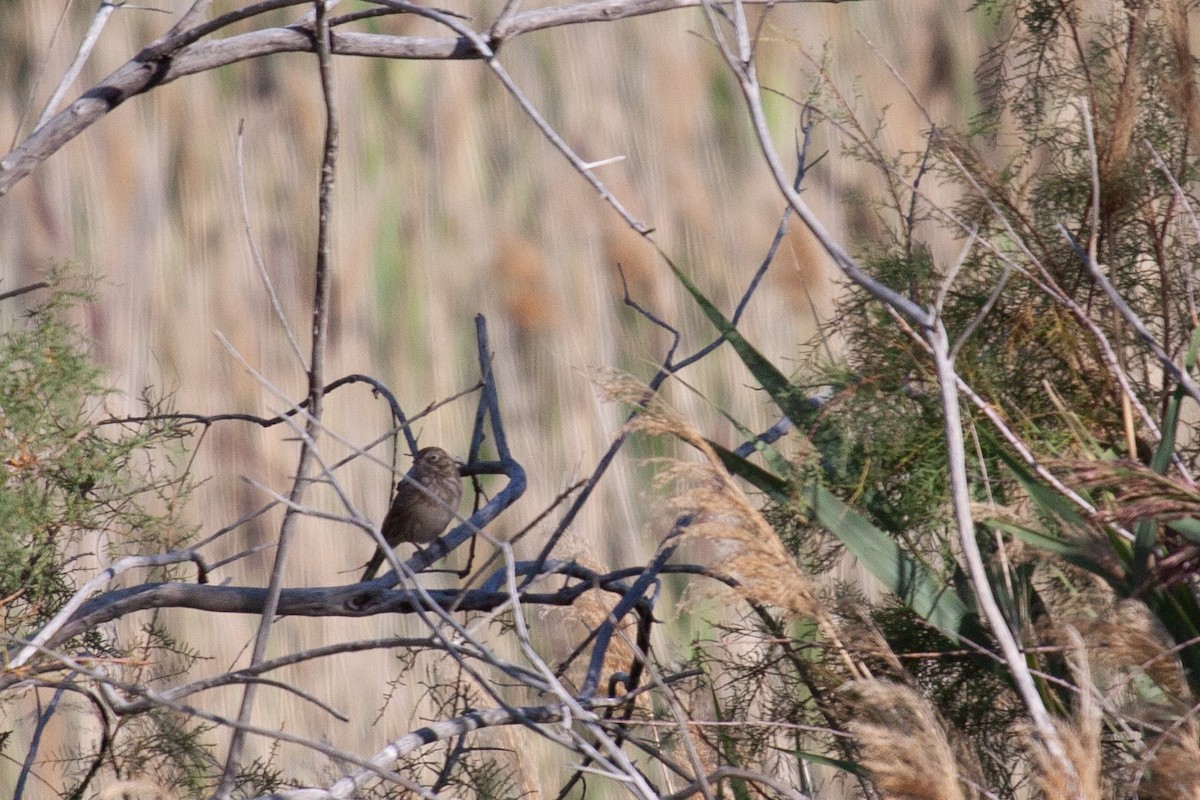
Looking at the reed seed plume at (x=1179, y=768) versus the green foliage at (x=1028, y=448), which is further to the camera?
the green foliage at (x=1028, y=448)

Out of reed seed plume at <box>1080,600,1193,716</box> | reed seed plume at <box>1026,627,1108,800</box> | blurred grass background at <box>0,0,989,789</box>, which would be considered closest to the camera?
reed seed plume at <box>1026,627,1108,800</box>

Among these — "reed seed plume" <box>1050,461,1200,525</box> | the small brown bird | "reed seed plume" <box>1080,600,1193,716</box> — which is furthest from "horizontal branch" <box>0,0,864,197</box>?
the small brown bird

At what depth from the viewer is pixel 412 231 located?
295 cm

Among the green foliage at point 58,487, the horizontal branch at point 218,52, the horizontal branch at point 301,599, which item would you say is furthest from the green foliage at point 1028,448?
the green foliage at point 58,487

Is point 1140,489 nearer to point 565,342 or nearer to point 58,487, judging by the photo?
point 58,487

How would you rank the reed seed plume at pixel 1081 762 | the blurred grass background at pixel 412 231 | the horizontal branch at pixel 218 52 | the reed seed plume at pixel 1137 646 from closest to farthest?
the reed seed plume at pixel 1081 762, the reed seed plume at pixel 1137 646, the horizontal branch at pixel 218 52, the blurred grass background at pixel 412 231

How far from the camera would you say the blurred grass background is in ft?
9.16

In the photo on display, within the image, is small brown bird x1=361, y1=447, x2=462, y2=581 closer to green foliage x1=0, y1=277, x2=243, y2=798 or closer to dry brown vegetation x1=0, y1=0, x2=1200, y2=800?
dry brown vegetation x1=0, y1=0, x2=1200, y2=800

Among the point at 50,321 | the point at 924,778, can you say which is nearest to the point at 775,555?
the point at 924,778

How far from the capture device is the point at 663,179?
299 centimetres

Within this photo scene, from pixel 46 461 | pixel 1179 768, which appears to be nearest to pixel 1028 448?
pixel 1179 768

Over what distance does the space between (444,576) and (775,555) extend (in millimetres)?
1751

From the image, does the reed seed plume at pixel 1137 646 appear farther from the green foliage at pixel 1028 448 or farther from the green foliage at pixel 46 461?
the green foliage at pixel 46 461

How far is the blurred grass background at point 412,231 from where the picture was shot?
9.16 ft
